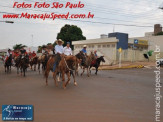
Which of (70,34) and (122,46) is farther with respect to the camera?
(70,34)

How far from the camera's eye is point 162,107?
264 inches

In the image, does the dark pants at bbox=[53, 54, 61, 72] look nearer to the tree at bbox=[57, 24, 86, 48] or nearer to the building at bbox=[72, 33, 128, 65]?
the building at bbox=[72, 33, 128, 65]

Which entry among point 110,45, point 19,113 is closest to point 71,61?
point 19,113

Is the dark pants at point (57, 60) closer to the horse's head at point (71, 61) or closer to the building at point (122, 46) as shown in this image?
the horse's head at point (71, 61)

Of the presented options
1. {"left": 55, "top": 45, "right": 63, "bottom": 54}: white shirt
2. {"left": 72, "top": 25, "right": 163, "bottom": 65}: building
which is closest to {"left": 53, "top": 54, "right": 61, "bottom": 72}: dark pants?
{"left": 55, "top": 45, "right": 63, "bottom": 54}: white shirt

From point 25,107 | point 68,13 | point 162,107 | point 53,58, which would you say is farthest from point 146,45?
point 25,107

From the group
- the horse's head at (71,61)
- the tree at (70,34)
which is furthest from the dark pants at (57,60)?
the tree at (70,34)

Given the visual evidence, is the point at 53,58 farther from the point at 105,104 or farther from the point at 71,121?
the point at 71,121

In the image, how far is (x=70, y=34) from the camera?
60.2 metres

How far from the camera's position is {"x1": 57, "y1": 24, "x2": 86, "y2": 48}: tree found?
198 feet

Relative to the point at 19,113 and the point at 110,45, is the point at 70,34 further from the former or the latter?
the point at 19,113

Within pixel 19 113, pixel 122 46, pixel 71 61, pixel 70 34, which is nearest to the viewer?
pixel 19 113

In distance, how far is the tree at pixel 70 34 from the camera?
198 feet

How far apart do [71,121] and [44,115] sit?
943 mm
